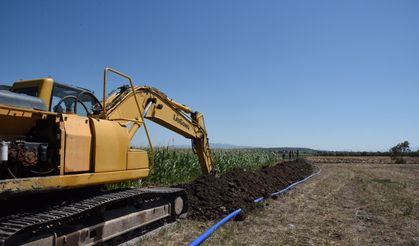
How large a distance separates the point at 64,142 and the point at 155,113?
3.92 m

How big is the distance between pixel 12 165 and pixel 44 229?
0.93 m

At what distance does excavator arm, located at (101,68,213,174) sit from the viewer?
739cm

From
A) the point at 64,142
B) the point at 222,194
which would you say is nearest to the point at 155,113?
the point at 222,194

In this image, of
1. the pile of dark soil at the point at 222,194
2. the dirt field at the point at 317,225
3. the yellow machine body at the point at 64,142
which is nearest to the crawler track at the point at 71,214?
the yellow machine body at the point at 64,142

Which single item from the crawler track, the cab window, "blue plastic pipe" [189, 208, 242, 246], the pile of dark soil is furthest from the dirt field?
the cab window

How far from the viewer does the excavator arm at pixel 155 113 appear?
24.3 feet

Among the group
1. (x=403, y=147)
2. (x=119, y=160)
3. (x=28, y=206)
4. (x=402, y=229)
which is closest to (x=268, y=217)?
(x=402, y=229)

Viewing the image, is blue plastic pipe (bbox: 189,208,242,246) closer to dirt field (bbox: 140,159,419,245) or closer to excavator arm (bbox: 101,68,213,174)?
dirt field (bbox: 140,159,419,245)

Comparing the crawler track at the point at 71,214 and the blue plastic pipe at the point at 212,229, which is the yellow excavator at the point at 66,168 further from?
the blue plastic pipe at the point at 212,229

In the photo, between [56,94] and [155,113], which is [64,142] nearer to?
[56,94]

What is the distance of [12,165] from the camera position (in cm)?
496

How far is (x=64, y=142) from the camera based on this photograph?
17.2 ft

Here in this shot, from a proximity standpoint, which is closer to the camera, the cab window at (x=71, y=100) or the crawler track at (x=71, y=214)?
the crawler track at (x=71, y=214)

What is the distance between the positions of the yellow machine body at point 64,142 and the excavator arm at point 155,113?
4 cm
